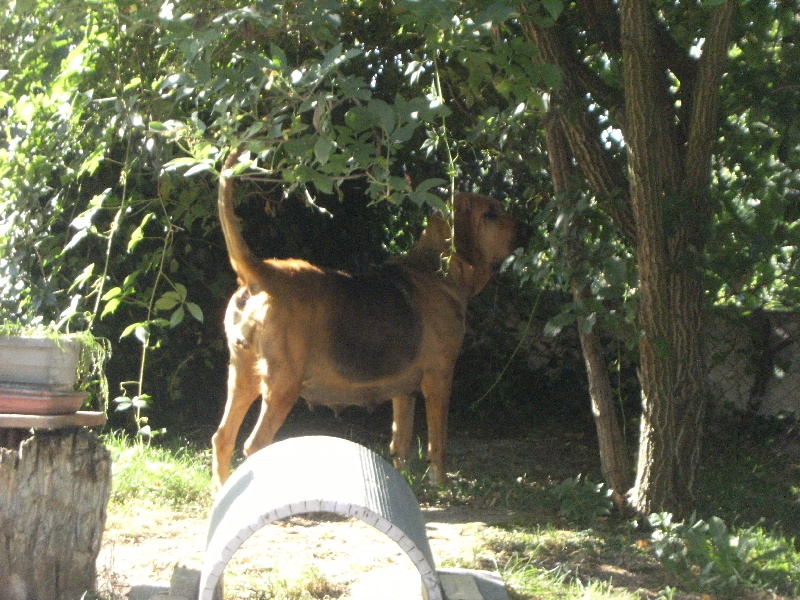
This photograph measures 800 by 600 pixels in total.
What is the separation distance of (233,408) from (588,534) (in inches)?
84.8

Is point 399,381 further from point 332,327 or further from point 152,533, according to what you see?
point 152,533

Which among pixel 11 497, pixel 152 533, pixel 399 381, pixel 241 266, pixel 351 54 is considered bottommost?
pixel 152 533

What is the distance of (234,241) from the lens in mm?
5137

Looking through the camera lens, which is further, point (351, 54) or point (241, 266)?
point (241, 266)

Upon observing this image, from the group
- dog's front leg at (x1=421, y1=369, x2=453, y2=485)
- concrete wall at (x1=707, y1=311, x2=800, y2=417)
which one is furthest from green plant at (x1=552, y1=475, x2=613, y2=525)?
concrete wall at (x1=707, y1=311, x2=800, y2=417)

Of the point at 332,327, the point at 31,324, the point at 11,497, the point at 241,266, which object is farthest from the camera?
the point at 332,327

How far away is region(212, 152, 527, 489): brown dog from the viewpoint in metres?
5.43

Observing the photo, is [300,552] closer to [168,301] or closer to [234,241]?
[168,301]

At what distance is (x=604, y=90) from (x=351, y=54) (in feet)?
8.30

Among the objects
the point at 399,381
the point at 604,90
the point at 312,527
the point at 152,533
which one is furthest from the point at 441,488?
the point at 604,90

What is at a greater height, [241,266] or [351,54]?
[351,54]

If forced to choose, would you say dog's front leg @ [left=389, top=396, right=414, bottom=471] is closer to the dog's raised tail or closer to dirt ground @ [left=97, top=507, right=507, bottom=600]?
dirt ground @ [left=97, top=507, right=507, bottom=600]

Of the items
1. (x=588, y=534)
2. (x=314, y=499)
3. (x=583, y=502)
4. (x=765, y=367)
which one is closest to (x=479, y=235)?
(x=583, y=502)

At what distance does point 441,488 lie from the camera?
6137 mm
